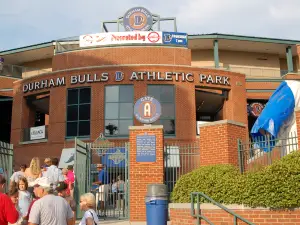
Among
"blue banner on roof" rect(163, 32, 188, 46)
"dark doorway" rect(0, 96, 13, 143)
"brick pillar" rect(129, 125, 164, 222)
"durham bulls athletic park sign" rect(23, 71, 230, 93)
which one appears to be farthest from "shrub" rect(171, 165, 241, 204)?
"dark doorway" rect(0, 96, 13, 143)

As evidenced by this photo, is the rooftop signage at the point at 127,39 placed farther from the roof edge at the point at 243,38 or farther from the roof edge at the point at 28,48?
the roof edge at the point at 28,48

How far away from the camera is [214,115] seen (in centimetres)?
3544

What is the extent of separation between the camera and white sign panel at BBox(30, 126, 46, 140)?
26692mm

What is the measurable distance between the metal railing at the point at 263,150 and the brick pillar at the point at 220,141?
278mm

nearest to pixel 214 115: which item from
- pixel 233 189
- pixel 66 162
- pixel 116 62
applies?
pixel 116 62

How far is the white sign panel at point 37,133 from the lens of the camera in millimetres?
26692

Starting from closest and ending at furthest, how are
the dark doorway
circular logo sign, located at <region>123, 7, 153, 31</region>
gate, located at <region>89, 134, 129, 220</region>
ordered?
gate, located at <region>89, 134, 129, 220</region>, circular logo sign, located at <region>123, 7, 153, 31</region>, the dark doorway

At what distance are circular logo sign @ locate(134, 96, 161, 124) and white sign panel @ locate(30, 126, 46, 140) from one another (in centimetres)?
1226

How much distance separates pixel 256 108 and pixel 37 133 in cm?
1569

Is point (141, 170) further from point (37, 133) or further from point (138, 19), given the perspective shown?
point (138, 19)

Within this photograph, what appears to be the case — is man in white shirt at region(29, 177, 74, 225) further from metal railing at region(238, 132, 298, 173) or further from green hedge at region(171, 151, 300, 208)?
metal railing at region(238, 132, 298, 173)

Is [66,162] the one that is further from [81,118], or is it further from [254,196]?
[254,196]

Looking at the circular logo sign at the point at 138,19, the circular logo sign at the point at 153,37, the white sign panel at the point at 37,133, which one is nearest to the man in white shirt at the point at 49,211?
the white sign panel at the point at 37,133

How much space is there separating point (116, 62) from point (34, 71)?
13.4m
